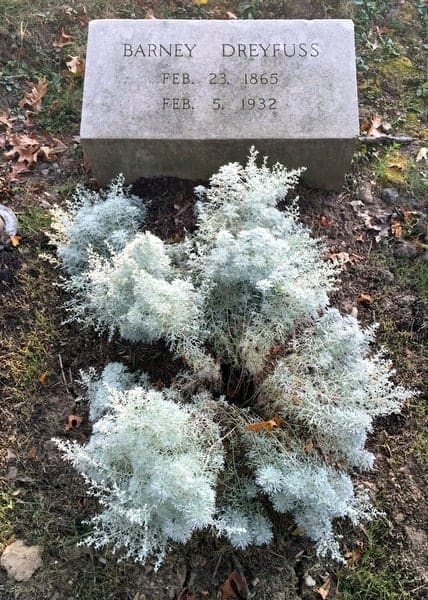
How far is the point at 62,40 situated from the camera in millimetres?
5203

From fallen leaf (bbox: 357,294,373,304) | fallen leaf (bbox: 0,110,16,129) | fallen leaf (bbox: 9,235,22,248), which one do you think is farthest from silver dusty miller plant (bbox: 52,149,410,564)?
fallen leaf (bbox: 0,110,16,129)

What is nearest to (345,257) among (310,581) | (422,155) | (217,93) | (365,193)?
(365,193)

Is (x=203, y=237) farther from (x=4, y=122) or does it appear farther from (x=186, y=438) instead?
(x=4, y=122)

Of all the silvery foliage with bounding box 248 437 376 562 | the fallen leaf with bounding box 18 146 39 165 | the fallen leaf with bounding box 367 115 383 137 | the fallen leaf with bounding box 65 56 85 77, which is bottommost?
the silvery foliage with bounding box 248 437 376 562

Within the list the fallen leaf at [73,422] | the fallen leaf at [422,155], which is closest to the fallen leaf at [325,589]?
the fallen leaf at [73,422]

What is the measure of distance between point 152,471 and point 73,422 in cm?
92

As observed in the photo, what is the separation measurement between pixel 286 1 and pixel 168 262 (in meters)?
3.40

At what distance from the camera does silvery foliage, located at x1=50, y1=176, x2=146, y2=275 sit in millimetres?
3766

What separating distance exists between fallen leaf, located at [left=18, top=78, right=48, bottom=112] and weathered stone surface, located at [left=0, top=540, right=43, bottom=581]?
3.41m

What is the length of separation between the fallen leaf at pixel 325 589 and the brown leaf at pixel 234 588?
376mm

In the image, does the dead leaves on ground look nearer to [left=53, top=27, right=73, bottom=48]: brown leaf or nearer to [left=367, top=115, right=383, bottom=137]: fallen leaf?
[left=53, top=27, right=73, bottom=48]: brown leaf

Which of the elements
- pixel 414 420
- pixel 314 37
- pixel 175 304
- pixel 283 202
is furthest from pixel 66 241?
pixel 414 420

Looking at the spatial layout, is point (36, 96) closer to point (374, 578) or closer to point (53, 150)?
point (53, 150)

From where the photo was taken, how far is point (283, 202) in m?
4.16
